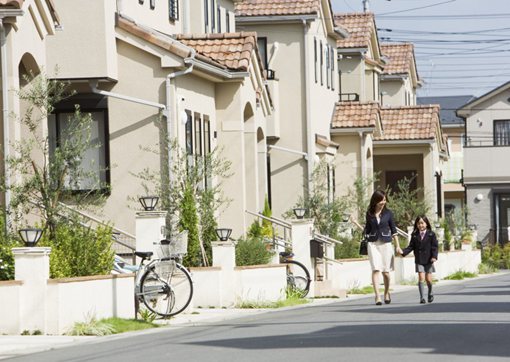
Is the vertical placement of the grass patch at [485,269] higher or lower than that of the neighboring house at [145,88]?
lower

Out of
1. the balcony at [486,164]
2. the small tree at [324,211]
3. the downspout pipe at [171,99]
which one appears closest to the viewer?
the downspout pipe at [171,99]

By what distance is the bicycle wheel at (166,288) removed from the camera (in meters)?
21.8

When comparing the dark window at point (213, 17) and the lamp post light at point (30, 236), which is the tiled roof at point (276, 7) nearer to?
the dark window at point (213, 17)

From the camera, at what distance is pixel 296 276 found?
30.2 metres

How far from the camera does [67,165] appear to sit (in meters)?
21.8

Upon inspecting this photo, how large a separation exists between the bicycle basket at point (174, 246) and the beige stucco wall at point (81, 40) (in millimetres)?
7315

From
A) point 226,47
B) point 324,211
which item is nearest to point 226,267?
point 226,47

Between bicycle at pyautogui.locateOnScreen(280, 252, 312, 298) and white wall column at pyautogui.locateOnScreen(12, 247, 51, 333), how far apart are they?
35.4 feet

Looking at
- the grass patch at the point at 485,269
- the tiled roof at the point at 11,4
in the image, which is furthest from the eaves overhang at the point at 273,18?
the tiled roof at the point at 11,4

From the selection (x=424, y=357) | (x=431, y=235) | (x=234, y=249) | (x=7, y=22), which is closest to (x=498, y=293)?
(x=431, y=235)

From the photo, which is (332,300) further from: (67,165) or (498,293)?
(67,165)

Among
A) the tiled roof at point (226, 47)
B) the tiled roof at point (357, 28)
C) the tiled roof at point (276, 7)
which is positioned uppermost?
the tiled roof at point (357, 28)

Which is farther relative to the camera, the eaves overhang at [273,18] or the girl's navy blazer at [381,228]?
the eaves overhang at [273,18]

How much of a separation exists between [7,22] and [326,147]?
921 inches
